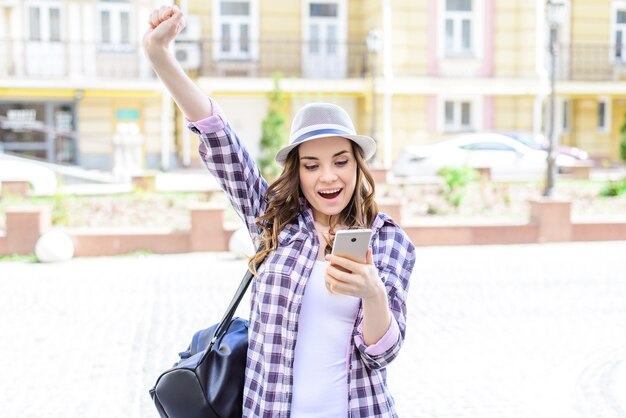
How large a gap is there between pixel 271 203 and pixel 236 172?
15 centimetres

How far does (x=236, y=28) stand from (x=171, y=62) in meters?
26.2

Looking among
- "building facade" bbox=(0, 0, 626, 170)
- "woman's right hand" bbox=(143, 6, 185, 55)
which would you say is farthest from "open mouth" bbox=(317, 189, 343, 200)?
"building facade" bbox=(0, 0, 626, 170)

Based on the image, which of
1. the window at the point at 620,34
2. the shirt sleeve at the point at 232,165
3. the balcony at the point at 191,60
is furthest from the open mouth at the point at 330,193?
the window at the point at 620,34

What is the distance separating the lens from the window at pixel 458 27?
27953 mm

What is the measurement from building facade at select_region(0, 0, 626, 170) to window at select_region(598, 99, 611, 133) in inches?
8.5

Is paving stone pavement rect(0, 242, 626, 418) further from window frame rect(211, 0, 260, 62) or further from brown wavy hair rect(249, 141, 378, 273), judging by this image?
window frame rect(211, 0, 260, 62)

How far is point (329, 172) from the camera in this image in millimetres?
2543

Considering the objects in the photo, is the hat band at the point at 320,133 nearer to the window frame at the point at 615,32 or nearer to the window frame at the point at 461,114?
the window frame at the point at 461,114

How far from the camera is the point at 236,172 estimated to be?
266 cm

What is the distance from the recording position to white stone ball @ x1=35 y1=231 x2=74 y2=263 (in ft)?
37.7

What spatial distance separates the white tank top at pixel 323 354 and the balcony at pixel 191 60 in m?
24.0

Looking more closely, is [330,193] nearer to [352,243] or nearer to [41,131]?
[352,243]

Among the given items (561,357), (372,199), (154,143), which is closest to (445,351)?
(561,357)

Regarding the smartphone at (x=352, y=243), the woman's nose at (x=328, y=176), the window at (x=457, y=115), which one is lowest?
the smartphone at (x=352, y=243)
